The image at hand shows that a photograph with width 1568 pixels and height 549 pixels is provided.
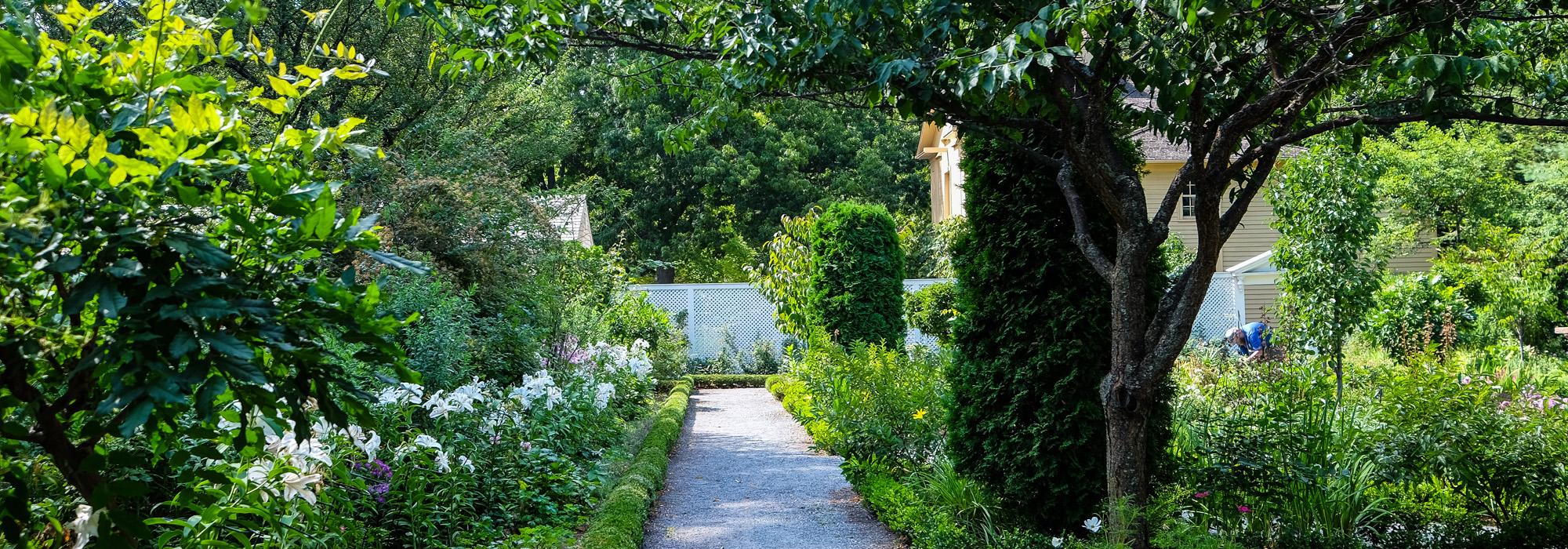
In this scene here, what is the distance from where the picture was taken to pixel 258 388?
1.72 meters

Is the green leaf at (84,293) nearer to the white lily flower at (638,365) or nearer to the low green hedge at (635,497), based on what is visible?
the low green hedge at (635,497)

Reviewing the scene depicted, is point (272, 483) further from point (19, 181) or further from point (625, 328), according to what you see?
point (625, 328)

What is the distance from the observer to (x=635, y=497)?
6531 mm

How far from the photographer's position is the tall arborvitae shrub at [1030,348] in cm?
512

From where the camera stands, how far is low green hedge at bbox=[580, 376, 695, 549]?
5492 mm

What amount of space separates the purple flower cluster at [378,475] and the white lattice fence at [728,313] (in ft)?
48.1

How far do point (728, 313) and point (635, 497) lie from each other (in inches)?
527

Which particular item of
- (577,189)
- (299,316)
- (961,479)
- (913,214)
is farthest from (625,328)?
(913,214)

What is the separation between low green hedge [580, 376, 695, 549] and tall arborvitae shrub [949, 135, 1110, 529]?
196 cm

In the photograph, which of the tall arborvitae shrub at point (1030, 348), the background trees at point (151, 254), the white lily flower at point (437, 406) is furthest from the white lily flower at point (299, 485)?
the tall arborvitae shrub at point (1030, 348)

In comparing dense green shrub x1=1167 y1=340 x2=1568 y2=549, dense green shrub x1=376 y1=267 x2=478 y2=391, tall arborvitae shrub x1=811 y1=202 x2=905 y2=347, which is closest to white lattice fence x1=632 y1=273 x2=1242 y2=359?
tall arborvitae shrub x1=811 y1=202 x2=905 y2=347

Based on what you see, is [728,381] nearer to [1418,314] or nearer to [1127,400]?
[1418,314]

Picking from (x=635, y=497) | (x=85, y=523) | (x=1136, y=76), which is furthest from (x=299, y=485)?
(x=635, y=497)

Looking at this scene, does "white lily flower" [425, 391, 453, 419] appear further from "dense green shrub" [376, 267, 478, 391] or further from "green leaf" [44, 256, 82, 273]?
"green leaf" [44, 256, 82, 273]
